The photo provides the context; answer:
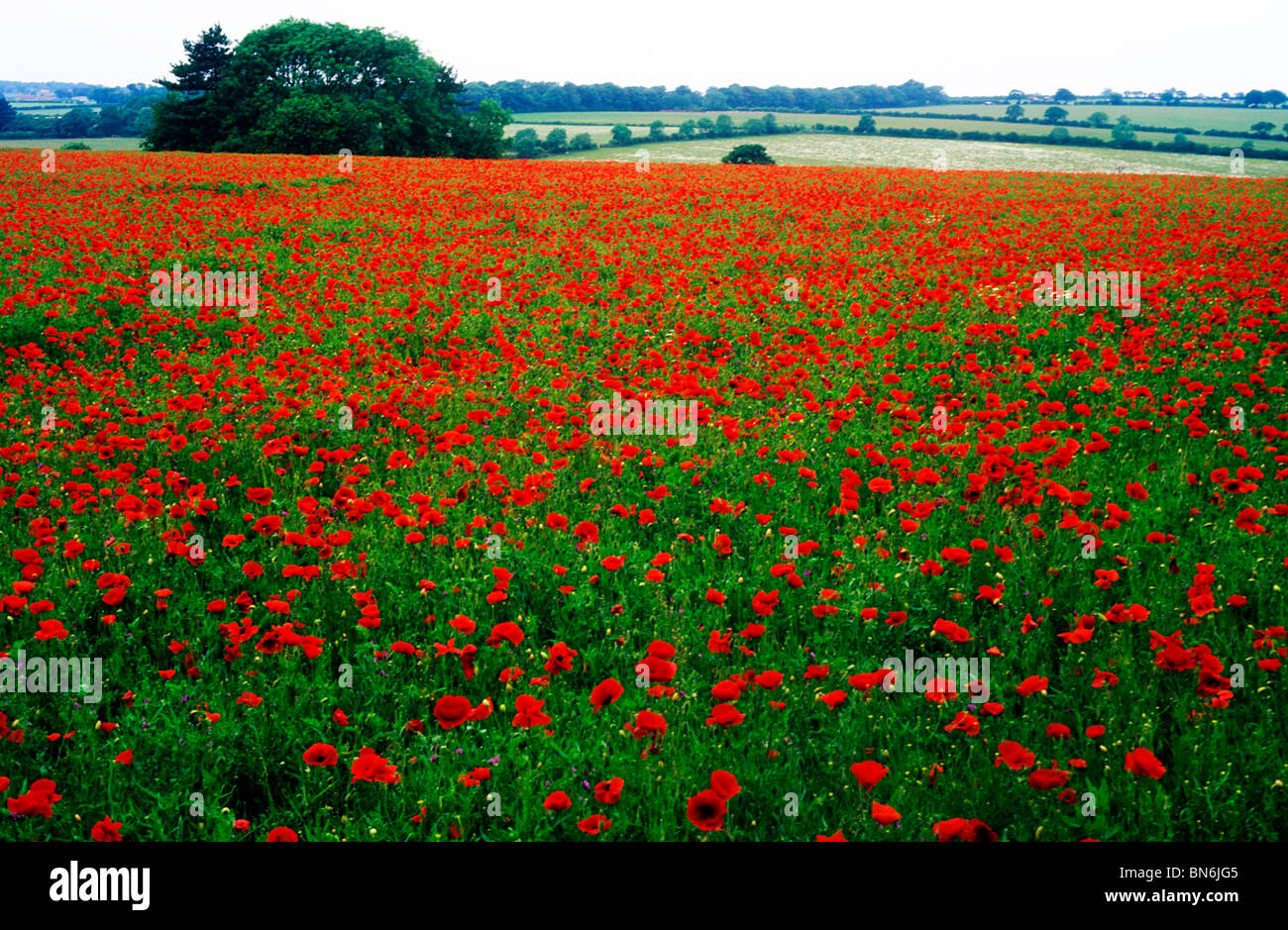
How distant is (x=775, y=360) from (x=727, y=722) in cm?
483

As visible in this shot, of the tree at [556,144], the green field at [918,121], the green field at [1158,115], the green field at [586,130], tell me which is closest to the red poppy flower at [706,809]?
the tree at [556,144]

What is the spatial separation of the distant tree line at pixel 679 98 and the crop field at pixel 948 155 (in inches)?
1226

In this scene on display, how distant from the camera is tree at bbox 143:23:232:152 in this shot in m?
41.5

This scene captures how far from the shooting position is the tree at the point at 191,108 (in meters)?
41.5

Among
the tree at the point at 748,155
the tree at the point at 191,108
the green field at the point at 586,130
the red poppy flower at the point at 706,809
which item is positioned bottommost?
the red poppy flower at the point at 706,809

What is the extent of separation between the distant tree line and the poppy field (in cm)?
7715

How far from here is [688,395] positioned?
6543 millimetres

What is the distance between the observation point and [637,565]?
4.27 metres

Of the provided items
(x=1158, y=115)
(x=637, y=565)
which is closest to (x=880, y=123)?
(x=1158, y=115)

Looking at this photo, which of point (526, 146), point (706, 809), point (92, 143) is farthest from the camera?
point (92, 143)

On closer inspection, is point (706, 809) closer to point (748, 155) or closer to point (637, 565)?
point (637, 565)

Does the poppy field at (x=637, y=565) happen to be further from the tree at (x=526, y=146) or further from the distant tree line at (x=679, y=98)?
the distant tree line at (x=679, y=98)

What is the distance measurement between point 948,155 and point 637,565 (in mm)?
45539

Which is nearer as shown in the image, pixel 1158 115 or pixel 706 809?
pixel 706 809
